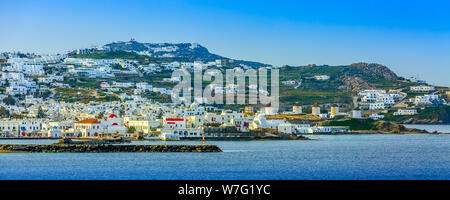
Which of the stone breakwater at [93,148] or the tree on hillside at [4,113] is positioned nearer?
the stone breakwater at [93,148]

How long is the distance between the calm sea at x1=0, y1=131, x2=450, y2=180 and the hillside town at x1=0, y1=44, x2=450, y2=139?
1602cm

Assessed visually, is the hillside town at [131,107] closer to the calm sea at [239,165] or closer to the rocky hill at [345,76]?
the rocky hill at [345,76]

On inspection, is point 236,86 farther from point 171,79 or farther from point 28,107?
point 28,107

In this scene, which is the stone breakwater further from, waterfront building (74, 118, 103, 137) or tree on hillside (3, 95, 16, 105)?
tree on hillside (3, 95, 16, 105)

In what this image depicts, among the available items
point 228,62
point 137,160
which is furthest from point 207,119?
point 228,62

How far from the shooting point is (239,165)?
107ft

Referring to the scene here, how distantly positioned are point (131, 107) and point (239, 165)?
46385 millimetres

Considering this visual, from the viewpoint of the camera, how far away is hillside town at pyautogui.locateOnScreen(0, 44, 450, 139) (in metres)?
57.9

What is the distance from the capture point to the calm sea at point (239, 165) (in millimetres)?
28922

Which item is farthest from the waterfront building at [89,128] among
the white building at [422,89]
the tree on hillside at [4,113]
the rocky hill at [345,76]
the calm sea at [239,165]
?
the white building at [422,89]

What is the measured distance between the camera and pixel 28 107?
78.0 meters

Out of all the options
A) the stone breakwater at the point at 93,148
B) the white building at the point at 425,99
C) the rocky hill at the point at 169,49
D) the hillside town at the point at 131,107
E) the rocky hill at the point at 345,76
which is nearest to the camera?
the stone breakwater at the point at 93,148

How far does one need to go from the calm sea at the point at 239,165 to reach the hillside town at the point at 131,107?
52.5 ft
